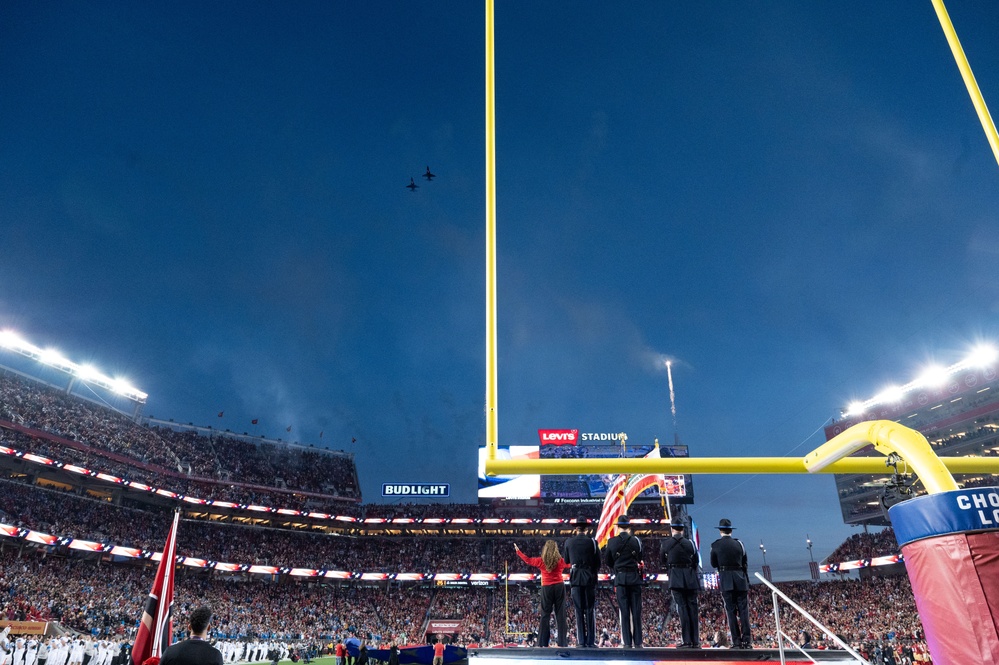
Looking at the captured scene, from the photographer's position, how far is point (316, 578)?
43375 millimetres

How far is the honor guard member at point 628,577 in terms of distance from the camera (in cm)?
772

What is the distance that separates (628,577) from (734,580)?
146 centimetres

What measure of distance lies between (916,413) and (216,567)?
65.9 m

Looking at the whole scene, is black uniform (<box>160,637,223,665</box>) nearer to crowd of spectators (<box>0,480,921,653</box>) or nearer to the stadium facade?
crowd of spectators (<box>0,480,921,653</box>)

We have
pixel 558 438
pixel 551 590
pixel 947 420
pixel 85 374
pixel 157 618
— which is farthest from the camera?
pixel 947 420

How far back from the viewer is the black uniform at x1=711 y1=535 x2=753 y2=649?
7.67m

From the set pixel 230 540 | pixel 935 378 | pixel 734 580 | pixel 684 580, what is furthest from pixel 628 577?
pixel 935 378

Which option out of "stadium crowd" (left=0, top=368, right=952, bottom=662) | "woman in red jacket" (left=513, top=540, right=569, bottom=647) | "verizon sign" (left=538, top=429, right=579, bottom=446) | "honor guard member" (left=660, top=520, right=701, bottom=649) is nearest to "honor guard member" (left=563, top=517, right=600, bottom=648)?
"woman in red jacket" (left=513, top=540, right=569, bottom=647)

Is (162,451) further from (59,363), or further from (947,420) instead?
(947,420)

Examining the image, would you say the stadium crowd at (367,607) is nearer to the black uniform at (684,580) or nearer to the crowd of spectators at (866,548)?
the crowd of spectators at (866,548)

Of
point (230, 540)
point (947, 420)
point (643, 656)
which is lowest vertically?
point (643, 656)

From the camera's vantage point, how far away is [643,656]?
558 centimetres

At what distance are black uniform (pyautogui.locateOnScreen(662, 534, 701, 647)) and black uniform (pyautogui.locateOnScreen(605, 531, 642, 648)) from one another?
482 mm

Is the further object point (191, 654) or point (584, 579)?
point (584, 579)
